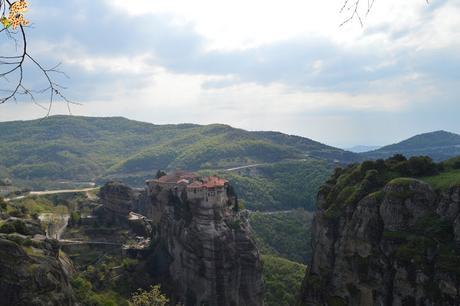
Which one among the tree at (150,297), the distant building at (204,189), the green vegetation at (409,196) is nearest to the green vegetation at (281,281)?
the distant building at (204,189)

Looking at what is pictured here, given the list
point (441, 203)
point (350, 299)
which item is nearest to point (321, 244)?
point (350, 299)

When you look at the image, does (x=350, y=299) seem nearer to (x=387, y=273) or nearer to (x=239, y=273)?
(x=387, y=273)

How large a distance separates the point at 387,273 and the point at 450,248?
6604 mm

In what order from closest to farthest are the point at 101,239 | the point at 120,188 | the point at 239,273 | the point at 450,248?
the point at 450,248 < the point at 239,273 < the point at 101,239 < the point at 120,188

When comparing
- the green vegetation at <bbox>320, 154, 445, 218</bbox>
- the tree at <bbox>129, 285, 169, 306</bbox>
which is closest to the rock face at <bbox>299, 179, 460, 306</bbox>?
the green vegetation at <bbox>320, 154, 445, 218</bbox>

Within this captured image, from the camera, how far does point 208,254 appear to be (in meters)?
82.2

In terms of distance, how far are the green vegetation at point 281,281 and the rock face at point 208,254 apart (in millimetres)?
11452

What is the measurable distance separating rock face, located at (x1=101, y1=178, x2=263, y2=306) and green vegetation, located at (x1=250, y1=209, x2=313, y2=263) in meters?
39.9

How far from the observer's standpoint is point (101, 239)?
9781 centimetres

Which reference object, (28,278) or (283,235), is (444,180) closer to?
(28,278)

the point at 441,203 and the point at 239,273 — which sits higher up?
the point at 441,203

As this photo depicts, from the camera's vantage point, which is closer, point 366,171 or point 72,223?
point 366,171

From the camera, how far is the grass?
47.7 m

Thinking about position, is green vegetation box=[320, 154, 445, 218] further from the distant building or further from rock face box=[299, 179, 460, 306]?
the distant building
